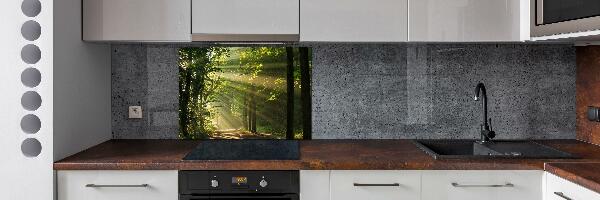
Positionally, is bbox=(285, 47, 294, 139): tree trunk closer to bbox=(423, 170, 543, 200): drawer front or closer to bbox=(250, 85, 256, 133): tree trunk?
bbox=(250, 85, 256, 133): tree trunk

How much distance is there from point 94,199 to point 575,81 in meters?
2.41

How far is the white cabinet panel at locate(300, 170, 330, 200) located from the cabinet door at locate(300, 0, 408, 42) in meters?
0.64

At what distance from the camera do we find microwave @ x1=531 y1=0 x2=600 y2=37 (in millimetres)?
2184

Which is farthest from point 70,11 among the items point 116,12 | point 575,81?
point 575,81

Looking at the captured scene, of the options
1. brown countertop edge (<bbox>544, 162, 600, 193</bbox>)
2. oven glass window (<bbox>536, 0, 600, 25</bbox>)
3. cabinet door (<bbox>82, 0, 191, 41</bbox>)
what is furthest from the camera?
cabinet door (<bbox>82, 0, 191, 41</bbox>)

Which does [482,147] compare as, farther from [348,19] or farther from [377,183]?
[348,19]

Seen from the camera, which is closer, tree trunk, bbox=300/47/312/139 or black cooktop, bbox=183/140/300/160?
black cooktop, bbox=183/140/300/160

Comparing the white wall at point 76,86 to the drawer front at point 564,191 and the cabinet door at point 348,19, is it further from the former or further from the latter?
the drawer front at point 564,191
